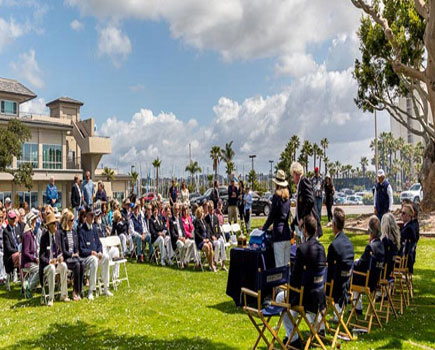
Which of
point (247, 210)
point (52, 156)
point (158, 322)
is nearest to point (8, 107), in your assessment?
point (52, 156)

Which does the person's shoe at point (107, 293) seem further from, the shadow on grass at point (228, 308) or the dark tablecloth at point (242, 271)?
the dark tablecloth at point (242, 271)

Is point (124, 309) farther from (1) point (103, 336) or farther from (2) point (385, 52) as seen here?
(2) point (385, 52)

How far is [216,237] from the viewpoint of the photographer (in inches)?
448

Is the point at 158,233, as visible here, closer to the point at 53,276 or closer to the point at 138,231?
the point at 138,231

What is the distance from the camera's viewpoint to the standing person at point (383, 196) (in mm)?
10977

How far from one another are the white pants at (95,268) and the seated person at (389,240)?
209 inches

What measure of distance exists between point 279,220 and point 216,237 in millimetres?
4556

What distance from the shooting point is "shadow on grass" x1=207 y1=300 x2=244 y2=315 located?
6987 millimetres

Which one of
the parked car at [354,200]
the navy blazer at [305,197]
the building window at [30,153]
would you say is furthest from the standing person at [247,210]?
the parked car at [354,200]

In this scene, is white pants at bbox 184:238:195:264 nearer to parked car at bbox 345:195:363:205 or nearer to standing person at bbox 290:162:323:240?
standing person at bbox 290:162:323:240

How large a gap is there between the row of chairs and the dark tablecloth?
19 cm

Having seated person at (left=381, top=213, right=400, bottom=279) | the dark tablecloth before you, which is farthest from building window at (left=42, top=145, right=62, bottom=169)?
seated person at (left=381, top=213, right=400, bottom=279)

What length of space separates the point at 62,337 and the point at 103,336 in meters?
0.57

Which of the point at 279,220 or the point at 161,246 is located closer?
the point at 279,220
